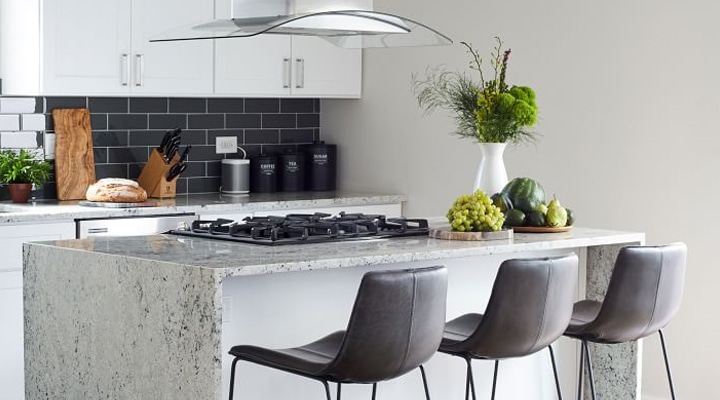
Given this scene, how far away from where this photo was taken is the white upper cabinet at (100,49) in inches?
208

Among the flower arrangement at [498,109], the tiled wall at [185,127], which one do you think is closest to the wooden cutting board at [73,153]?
the tiled wall at [185,127]

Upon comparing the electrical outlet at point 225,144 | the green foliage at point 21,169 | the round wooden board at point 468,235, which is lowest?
the round wooden board at point 468,235

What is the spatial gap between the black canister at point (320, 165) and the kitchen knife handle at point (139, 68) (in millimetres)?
1300

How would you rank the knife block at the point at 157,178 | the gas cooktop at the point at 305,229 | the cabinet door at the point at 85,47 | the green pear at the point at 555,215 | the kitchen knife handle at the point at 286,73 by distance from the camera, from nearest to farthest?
1. the gas cooktop at the point at 305,229
2. the green pear at the point at 555,215
3. the cabinet door at the point at 85,47
4. the knife block at the point at 157,178
5. the kitchen knife handle at the point at 286,73

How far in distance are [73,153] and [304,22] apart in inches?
89.7

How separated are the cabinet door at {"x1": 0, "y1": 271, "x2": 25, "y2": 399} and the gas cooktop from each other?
1.13 m

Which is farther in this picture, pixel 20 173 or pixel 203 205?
pixel 203 205

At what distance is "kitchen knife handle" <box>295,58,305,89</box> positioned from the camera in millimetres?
6320

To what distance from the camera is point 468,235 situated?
3963 millimetres

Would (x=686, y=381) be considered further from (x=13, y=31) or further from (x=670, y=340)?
(x=13, y=31)

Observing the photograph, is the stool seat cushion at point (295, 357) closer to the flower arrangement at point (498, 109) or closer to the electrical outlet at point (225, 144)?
the flower arrangement at point (498, 109)

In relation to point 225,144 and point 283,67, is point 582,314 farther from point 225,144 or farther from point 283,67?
point 225,144

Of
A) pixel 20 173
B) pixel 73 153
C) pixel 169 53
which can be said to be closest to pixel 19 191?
pixel 20 173

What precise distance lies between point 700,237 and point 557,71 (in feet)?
3.58
